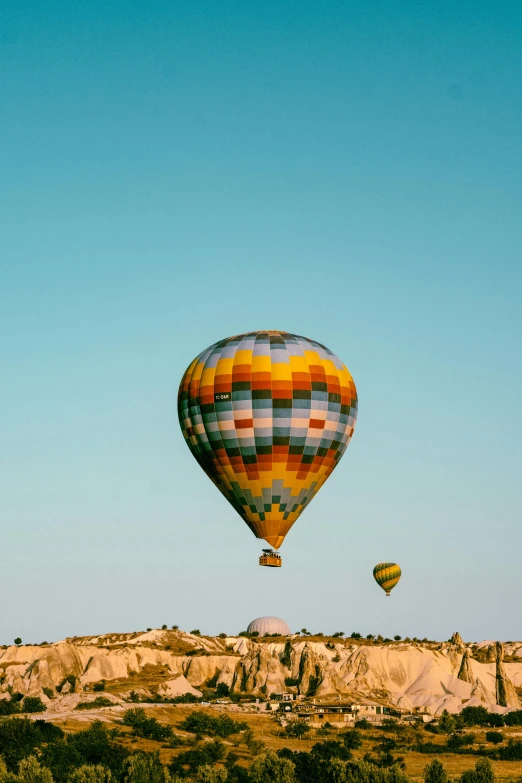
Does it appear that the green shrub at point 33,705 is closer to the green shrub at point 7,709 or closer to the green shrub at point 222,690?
the green shrub at point 7,709

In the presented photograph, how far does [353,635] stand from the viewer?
194 m

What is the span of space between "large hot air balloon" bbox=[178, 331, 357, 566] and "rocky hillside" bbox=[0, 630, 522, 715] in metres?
55.4

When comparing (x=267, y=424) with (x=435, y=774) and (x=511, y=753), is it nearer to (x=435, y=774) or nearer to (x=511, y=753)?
(x=435, y=774)

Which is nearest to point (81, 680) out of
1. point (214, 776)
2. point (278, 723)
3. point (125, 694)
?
point (125, 694)

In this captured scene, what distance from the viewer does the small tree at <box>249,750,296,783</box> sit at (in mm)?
78469

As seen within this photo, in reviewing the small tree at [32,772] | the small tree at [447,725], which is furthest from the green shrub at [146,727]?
the small tree at [447,725]

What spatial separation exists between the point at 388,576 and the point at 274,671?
2445cm

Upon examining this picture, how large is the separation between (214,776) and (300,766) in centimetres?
959

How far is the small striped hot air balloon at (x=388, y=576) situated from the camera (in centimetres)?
16038

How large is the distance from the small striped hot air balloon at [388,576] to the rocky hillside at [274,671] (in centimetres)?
988

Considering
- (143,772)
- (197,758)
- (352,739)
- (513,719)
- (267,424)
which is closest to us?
(143,772)

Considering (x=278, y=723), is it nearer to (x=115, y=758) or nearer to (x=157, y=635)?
(x=115, y=758)

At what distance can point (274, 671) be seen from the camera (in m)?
148

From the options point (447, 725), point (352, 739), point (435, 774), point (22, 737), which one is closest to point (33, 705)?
point (22, 737)
